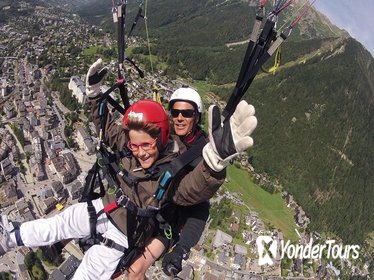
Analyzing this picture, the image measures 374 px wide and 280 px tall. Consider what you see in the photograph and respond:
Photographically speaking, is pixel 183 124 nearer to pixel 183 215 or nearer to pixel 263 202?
pixel 183 215

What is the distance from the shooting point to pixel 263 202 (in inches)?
1470

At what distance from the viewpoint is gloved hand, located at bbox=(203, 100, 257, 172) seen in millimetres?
2219

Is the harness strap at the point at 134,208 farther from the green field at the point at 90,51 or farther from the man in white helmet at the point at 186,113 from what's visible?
the green field at the point at 90,51

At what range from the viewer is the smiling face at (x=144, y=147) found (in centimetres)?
328

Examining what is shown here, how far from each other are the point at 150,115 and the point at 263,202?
117 ft

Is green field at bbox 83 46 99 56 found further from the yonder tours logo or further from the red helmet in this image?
the red helmet

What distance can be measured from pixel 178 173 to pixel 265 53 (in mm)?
1271

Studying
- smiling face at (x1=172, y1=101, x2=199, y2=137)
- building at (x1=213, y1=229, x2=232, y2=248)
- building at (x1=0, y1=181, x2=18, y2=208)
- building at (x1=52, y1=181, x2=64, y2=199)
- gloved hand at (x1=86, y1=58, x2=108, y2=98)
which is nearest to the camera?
gloved hand at (x1=86, y1=58, x2=108, y2=98)

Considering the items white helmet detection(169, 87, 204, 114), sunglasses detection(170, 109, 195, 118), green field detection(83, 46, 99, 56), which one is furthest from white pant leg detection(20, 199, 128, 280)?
green field detection(83, 46, 99, 56)

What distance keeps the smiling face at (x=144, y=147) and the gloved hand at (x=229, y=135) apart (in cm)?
90

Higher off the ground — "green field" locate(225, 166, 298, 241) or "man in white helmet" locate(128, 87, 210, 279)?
"man in white helmet" locate(128, 87, 210, 279)

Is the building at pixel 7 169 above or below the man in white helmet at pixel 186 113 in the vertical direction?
below

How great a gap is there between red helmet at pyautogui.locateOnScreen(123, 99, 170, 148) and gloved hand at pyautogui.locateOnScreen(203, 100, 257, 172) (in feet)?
2.85

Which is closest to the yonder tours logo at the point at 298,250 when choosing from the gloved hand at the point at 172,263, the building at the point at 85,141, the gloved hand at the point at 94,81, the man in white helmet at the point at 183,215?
the building at the point at 85,141
